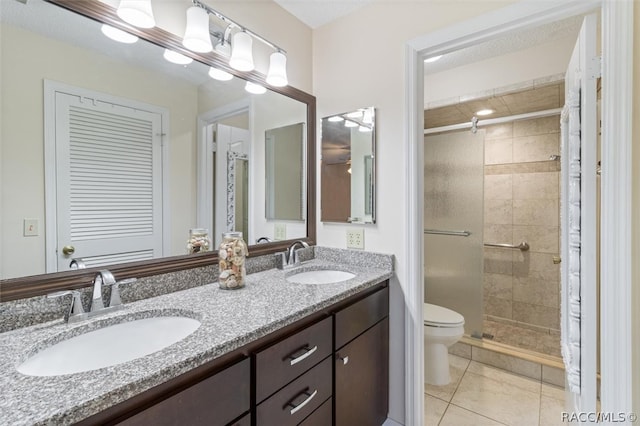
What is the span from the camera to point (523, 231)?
270 centimetres

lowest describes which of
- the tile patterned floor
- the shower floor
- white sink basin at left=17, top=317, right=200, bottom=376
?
the tile patterned floor

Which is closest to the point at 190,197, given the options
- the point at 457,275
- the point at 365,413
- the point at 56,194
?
the point at 56,194

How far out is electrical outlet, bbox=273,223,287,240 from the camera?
1.74m

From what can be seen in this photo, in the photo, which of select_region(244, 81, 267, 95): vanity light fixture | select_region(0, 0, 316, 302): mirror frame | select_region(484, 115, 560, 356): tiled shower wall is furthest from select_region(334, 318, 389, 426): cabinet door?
select_region(484, 115, 560, 356): tiled shower wall

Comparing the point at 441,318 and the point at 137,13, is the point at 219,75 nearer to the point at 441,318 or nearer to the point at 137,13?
the point at 137,13

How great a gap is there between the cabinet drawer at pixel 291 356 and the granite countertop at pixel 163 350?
7 cm

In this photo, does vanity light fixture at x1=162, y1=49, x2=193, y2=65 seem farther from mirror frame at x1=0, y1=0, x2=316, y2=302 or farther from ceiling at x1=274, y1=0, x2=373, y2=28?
ceiling at x1=274, y1=0, x2=373, y2=28

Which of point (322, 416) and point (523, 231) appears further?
point (523, 231)

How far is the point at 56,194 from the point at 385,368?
1588 millimetres

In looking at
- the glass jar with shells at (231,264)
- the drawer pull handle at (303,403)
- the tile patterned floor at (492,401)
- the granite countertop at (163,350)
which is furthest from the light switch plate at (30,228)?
the tile patterned floor at (492,401)

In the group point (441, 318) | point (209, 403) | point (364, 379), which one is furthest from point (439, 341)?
point (209, 403)

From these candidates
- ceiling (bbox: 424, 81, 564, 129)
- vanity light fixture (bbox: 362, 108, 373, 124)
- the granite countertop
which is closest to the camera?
the granite countertop

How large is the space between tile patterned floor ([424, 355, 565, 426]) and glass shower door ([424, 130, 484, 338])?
45 centimetres

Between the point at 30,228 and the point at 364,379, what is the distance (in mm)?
1380
